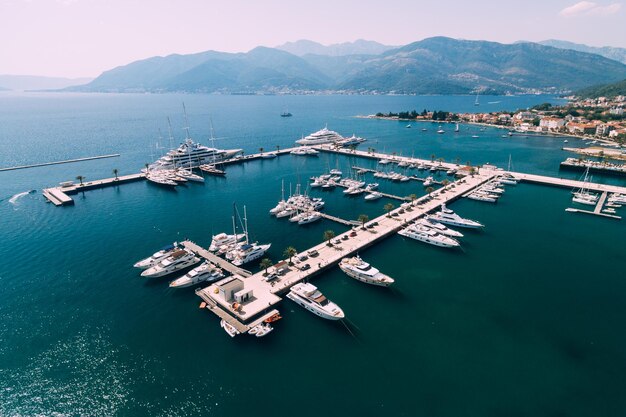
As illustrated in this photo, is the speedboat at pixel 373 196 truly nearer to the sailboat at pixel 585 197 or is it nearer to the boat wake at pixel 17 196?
the sailboat at pixel 585 197

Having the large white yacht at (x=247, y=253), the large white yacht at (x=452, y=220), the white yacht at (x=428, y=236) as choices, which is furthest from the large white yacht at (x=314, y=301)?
the large white yacht at (x=452, y=220)

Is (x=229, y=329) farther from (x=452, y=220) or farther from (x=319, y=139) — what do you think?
(x=319, y=139)

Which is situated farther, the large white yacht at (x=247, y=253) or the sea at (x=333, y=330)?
the large white yacht at (x=247, y=253)

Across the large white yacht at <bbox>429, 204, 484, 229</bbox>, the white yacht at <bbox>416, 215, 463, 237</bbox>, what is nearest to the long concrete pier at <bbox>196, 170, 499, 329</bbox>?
the white yacht at <bbox>416, 215, 463, 237</bbox>

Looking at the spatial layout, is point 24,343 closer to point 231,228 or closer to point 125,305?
point 125,305

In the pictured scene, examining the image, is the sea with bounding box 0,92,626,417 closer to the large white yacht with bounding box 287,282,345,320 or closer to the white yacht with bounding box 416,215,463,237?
the large white yacht with bounding box 287,282,345,320

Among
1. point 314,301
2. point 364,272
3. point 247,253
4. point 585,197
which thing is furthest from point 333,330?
point 585,197
